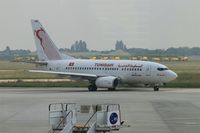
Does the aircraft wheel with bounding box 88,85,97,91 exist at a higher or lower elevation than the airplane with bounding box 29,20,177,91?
lower

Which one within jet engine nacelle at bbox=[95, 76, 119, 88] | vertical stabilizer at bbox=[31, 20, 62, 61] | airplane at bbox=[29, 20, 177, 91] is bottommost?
jet engine nacelle at bbox=[95, 76, 119, 88]

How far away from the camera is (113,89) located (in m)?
52.0

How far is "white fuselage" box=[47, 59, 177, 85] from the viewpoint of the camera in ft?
170

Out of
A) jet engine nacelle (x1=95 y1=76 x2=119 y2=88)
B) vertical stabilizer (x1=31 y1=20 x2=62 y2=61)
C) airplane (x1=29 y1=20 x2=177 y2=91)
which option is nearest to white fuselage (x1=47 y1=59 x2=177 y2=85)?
airplane (x1=29 y1=20 x2=177 y2=91)

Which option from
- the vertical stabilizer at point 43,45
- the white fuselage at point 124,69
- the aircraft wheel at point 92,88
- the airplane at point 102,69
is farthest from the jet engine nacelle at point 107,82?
the vertical stabilizer at point 43,45

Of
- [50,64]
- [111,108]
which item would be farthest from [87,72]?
[111,108]

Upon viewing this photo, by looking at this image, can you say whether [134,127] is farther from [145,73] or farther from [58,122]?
[145,73]

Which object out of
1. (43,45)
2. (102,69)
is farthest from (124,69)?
(43,45)

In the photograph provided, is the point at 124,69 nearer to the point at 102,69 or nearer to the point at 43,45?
the point at 102,69

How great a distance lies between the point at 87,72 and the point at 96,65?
3.99 ft

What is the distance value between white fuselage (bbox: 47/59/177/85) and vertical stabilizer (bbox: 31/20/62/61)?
1451 millimetres

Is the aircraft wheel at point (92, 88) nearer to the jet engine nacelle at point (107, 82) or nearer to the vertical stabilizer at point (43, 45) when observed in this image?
the jet engine nacelle at point (107, 82)

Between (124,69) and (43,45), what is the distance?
36.6 feet

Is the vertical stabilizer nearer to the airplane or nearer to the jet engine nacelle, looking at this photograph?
the airplane
